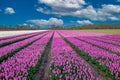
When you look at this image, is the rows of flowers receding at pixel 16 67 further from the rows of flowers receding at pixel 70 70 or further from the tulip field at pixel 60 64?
the rows of flowers receding at pixel 70 70

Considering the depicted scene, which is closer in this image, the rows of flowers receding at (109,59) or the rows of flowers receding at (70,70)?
the rows of flowers receding at (70,70)

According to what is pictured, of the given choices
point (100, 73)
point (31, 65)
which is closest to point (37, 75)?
point (31, 65)

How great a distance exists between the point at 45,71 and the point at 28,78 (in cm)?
236

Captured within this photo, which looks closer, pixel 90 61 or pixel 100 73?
pixel 100 73

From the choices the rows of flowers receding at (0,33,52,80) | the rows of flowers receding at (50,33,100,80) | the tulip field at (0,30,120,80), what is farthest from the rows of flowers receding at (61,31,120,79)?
the rows of flowers receding at (0,33,52,80)

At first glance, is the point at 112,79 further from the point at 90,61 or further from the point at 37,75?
the point at 90,61

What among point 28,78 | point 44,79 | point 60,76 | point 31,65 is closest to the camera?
point 60,76

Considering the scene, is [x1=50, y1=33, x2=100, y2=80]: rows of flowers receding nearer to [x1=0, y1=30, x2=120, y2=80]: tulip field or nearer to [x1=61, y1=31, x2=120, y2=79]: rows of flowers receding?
[x1=0, y1=30, x2=120, y2=80]: tulip field

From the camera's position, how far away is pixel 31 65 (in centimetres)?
1048

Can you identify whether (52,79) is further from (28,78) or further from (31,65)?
(31,65)

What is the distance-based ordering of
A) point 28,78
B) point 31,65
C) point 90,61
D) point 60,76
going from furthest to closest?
point 90,61 → point 31,65 → point 28,78 → point 60,76

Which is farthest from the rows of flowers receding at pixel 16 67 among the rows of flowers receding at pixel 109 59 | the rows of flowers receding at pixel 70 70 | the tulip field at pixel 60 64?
the rows of flowers receding at pixel 109 59

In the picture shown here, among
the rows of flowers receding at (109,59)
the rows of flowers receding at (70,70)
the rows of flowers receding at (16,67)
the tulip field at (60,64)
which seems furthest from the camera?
the rows of flowers receding at (109,59)

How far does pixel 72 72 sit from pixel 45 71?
232 cm
